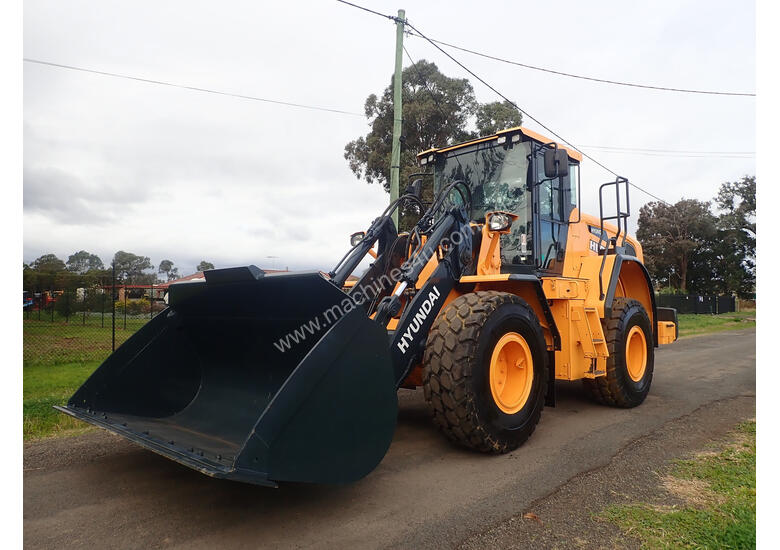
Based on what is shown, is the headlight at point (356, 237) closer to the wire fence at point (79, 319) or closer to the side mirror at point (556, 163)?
the side mirror at point (556, 163)

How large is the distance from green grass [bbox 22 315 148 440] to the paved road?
0.66 meters

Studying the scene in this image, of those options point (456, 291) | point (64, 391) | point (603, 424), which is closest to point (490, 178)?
point (456, 291)

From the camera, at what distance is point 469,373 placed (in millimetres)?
3562

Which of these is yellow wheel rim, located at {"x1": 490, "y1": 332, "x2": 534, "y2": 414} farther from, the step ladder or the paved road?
the step ladder

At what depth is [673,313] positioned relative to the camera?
265 inches

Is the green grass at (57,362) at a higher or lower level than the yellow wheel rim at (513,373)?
lower

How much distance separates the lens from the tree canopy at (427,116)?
1562 cm

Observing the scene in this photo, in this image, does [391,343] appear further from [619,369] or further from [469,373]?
[619,369]

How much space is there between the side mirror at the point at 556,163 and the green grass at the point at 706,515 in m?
2.60

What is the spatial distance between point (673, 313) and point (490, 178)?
3.34 meters

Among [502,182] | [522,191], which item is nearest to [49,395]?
[502,182]

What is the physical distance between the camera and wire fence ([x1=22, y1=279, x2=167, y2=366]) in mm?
9766

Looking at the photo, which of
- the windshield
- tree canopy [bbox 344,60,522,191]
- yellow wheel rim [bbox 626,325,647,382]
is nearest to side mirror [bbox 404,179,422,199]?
the windshield

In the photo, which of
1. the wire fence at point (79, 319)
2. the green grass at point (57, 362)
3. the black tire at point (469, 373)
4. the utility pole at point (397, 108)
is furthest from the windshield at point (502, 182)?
the wire fence at point (79, 319)
